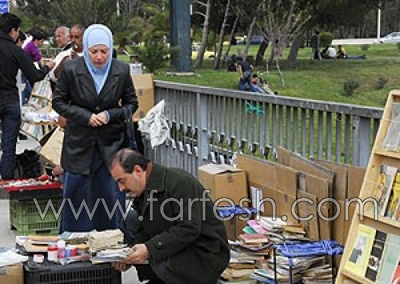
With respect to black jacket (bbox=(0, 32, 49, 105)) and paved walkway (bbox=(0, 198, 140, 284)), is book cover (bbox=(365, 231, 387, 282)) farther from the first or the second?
black jacket (bbox=(0, 32, 49, 105))

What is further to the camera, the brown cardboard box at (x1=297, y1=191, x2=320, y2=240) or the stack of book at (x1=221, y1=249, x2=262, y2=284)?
the brown cardboard box at (x1=297, y1=191, x2=320, y2=240)

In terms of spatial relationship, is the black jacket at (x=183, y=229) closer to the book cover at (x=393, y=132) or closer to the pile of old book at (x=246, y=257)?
the pile of old book at (x=246, y=257)

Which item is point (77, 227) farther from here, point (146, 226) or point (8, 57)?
point (8, 57)

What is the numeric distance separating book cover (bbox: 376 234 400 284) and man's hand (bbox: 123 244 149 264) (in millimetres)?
1412

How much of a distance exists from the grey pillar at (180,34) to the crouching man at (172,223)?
23.0m

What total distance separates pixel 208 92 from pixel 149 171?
4.01 m

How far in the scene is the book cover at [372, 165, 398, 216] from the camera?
5.36 meters

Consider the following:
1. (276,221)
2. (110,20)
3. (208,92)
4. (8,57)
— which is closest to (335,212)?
(276,221)

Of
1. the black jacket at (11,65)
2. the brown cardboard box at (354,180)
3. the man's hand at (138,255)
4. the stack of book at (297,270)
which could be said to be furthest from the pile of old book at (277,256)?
the black jacket at (11,65)

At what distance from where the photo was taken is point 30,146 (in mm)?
14000

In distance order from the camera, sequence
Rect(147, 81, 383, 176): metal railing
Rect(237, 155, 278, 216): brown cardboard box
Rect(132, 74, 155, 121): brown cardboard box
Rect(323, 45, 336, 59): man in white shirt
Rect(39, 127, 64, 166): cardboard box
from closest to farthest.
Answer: Rect(147, 81, 383, 176): metal railing, Rect(237, 155, 278, 216): brown cardboard box, Rect(39, 127, 64, 166): cardboard box, Rect(132, 74, 155, 121): brown cardboard box, Rect(323, 45, 336, 59): man in white shirt

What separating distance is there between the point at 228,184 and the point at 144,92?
3832mm

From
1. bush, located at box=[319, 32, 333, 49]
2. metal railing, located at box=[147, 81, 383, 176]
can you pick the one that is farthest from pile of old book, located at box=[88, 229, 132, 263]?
bush, located at box=[319, 32, 333, 49]

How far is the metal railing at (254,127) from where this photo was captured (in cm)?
648
